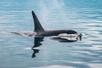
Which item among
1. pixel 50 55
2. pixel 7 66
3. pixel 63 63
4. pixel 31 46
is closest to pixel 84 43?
pixel 31 46

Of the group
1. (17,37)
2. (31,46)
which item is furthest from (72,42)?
(17,37)

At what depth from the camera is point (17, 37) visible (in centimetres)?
4375

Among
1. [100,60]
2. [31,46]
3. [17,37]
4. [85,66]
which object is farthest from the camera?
→ [17,37]

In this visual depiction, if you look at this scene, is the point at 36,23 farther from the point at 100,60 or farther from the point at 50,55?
the point at 100,60

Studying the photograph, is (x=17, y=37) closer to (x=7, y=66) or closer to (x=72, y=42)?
(x=72, y=42)

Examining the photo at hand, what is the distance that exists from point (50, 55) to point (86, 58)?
2997mm

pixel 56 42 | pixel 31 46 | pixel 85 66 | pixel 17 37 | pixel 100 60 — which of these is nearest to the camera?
pixel 85 66

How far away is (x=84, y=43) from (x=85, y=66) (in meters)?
12.0

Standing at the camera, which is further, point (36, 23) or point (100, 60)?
point (36, 23)

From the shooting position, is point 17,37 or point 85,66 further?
point 17,37

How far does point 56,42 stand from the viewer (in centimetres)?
3847

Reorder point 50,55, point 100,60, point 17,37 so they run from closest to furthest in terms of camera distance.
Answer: point 100,60, point 50,55, point 17,37

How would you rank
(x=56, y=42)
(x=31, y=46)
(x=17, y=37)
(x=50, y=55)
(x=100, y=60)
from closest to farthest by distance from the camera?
(x=100, y=60)
(x=50, y=55)
(x=31, y=46)
(x=56, y=42)
(x=17, y=37)

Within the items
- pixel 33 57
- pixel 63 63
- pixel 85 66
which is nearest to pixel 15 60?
pixel 33 57
